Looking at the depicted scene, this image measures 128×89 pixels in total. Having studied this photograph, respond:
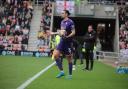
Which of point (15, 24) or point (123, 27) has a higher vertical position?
point (15, 24)

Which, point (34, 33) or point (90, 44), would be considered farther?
point (34, 33)

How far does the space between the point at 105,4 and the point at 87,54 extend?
20703 millimetres

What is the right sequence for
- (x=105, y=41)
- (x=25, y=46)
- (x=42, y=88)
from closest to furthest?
(x=42, y=88), (x=25, y=46), (x=105, y=41)

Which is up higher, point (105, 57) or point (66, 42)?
point (66, 42)

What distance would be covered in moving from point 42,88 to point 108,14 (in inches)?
1137

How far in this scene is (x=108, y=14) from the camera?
38.9 m

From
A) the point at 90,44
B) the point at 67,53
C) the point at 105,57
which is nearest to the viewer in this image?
the point at 67,53

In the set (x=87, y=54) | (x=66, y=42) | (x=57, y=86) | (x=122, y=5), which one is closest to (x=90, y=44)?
(x=87, y=54)

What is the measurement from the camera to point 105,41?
144ft

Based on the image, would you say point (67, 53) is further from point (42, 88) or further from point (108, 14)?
point (108, 14)

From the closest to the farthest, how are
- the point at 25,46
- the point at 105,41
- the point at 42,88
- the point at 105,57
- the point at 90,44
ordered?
the point at 42,88 < the point at 90,44 < the point at 105,57 < the point at 25,46 < the point at 105,41

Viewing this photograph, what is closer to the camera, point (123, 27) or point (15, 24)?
point (123, 27)

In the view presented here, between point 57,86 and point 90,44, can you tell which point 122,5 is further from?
point 57,86

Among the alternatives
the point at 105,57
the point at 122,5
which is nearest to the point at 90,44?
the point at 105,57
